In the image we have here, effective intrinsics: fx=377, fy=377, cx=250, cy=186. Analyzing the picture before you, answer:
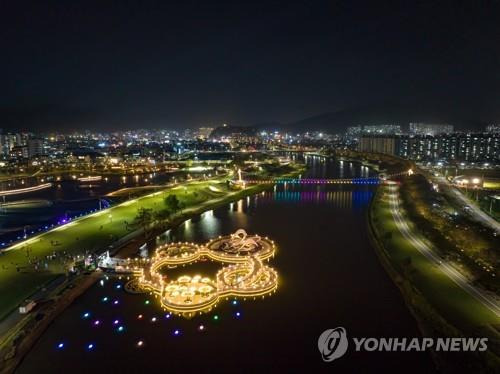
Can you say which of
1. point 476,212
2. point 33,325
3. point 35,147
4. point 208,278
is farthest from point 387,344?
point 35,147

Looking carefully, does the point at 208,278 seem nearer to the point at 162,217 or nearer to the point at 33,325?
the point at 33,325

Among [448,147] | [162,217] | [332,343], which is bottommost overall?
[332,343]

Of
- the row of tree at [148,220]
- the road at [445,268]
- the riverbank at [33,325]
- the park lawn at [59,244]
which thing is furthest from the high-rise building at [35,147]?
the road at [445,268]

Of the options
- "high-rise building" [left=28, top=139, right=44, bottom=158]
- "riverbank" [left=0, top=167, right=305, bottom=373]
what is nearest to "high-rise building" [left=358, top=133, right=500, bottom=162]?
"riverbank" [left=0, top=167, right=305, bottom=373]

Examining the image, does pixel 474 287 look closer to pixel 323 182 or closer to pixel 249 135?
pixel 323 182

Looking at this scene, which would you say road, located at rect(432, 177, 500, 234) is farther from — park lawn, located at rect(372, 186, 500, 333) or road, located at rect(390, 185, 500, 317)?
park lawn, located at rect(372, 186, 500, 333)

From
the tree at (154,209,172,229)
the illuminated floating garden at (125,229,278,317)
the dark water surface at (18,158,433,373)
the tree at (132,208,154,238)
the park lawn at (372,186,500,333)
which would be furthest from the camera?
the tree at (154,209,172,229)
